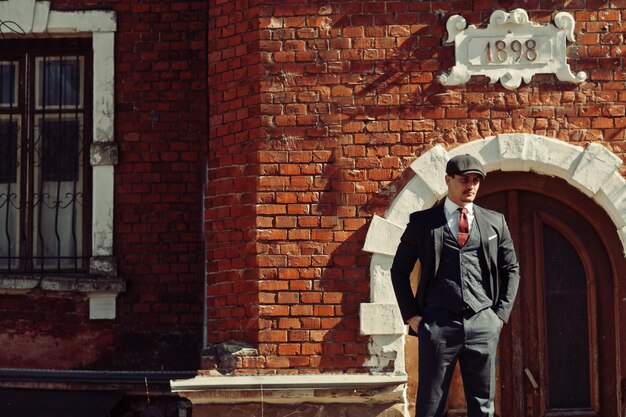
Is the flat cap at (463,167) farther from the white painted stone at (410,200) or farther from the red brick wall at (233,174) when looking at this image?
the red brick wall at (233,174)

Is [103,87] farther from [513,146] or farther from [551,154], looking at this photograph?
[551,154]

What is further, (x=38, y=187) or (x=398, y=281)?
(x=38, y=187)

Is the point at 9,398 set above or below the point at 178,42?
below

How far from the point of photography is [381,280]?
7.72 m

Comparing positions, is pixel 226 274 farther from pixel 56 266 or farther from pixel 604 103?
pixel 604 103

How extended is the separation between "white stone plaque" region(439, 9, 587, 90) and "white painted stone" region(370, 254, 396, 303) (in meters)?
1.28

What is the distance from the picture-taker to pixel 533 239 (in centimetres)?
804

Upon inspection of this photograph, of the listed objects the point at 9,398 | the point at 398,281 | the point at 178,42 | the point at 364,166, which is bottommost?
the point at 9,398

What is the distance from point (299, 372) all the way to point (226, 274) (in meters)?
0.87

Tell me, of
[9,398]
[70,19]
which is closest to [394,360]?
[9,398]

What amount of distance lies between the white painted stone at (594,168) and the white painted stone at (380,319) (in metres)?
1.51

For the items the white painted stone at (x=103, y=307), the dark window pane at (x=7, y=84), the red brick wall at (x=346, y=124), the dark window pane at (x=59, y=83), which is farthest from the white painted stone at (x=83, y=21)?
the white painted stone at (x=103, y=307)

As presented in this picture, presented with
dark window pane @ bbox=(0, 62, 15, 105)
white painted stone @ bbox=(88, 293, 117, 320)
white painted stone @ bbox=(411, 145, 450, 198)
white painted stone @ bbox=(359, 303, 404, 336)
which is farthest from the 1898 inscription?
dark window pane @ bbox=(0, 62, 15, 105)

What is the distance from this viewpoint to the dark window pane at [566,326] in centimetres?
797
